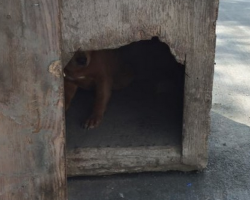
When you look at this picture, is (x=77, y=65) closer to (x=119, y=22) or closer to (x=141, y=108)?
(x=141, y=108)

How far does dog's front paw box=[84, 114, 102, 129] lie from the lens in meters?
2.14

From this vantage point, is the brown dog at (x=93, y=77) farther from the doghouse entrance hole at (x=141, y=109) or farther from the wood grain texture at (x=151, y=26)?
the wood grain texture at (x=151, y=26)

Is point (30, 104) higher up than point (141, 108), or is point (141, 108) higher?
point (30, 104)

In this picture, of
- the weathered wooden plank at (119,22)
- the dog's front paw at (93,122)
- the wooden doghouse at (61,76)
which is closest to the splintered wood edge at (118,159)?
the wooden doghouse at (61,76)

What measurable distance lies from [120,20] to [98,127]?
633 millimetres

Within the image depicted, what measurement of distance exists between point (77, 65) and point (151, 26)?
687 millimetres

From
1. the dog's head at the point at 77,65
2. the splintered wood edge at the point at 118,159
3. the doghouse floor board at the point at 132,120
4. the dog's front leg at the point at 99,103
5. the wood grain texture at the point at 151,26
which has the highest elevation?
the wood grain texture at the point at 151,26

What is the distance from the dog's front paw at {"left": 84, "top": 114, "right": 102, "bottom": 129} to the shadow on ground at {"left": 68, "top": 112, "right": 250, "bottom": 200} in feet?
0.92

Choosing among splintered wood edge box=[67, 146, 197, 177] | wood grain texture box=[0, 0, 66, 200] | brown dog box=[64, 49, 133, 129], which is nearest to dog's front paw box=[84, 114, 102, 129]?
brown dog box=[64, 49, 133, 129]

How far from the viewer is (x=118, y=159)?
75.4 inches

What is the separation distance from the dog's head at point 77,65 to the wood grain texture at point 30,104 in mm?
858

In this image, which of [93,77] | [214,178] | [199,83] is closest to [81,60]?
[93,77]

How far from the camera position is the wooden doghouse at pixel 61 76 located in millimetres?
1324

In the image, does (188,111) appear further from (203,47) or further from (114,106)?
(114,106)
